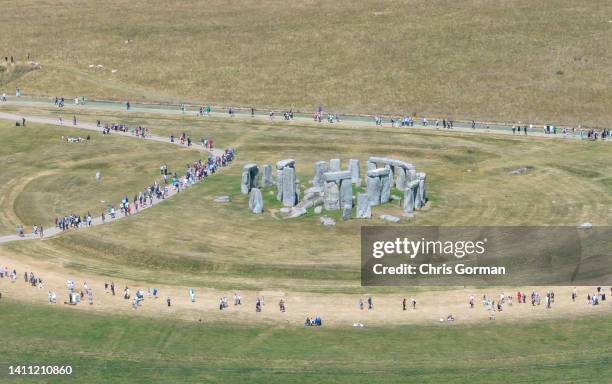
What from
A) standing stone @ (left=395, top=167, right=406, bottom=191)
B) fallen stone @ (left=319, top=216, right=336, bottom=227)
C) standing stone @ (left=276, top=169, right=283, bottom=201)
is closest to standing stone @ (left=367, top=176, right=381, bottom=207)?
fallen stone @ (left=319, top=216, right=336, bottom=227)

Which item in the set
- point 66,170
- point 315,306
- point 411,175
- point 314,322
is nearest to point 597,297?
point 315,306

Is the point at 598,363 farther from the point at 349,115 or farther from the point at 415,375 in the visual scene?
the point at 349,115

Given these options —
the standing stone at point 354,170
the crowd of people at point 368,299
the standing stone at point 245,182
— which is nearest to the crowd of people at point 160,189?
the standing stone at point 245,182

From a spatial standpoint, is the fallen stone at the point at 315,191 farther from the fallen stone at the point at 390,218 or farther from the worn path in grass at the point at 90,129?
the worn path in grass at the point at 90,129

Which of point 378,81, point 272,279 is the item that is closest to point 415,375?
point 272,279

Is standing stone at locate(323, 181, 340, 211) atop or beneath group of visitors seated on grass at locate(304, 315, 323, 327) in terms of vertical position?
atop

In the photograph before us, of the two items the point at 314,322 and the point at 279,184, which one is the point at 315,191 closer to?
the point at 279,184

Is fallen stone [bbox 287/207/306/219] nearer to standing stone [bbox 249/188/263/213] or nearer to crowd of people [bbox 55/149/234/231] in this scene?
standing stone [bbox 249/188/263/213]
